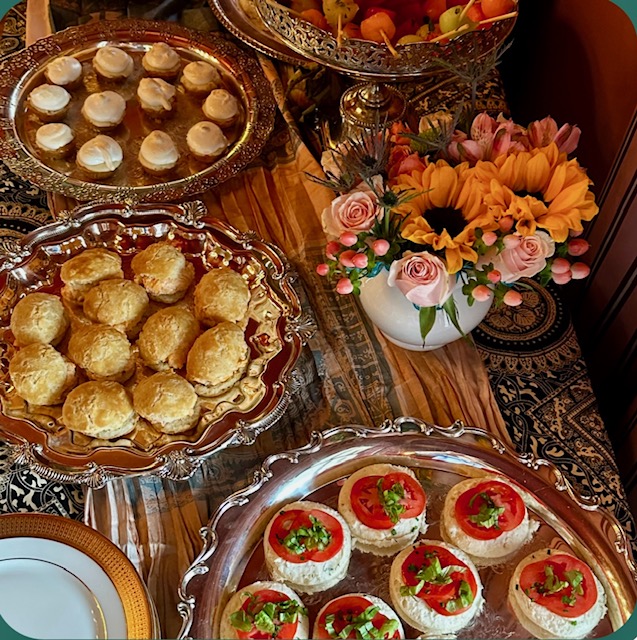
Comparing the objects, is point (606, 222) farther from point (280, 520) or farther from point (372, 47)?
point (280, 520)

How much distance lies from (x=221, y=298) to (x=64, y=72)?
0.76m

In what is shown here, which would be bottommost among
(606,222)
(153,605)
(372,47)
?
(153,605)

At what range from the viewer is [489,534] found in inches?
35.0

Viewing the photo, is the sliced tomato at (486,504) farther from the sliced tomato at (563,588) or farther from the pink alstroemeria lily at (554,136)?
the pink alstroemeria lily at (554,136)

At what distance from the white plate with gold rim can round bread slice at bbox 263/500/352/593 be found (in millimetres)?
170

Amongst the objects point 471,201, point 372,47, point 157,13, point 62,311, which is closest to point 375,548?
point 471,201

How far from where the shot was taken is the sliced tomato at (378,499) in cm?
90

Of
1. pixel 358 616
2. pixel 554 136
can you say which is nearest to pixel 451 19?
pixel 554 136

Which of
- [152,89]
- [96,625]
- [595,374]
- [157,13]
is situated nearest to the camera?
[96,625]

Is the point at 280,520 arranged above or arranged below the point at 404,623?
above

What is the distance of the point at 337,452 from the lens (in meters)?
0.97

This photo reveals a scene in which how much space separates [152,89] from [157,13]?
41 cm

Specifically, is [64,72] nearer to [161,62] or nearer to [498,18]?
[161,62]

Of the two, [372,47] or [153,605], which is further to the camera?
[372,47]
